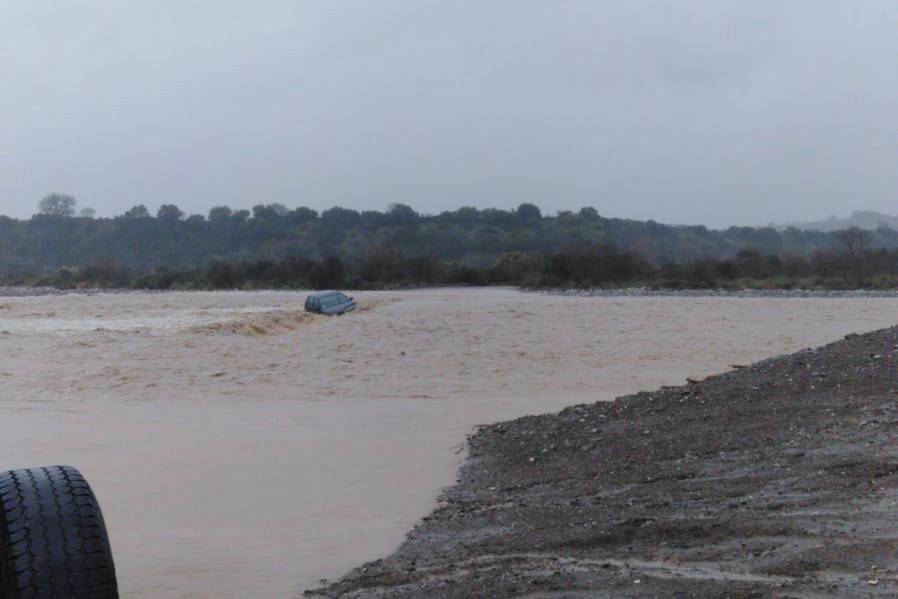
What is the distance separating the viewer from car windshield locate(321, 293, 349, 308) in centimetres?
3574

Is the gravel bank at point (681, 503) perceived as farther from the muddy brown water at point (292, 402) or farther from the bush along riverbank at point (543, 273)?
the bush along riverbank at point (543, 273)

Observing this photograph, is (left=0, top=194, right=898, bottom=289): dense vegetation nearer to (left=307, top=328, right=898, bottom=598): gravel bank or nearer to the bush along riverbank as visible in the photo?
the bush along riverbank

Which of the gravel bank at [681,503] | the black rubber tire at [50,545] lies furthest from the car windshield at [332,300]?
the black rubber tire at [50,545]

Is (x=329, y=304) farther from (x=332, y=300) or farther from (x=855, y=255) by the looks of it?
(x=855, y=255)

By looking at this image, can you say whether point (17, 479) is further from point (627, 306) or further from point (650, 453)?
point (627, 306)

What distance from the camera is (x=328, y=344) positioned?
76.9 feet

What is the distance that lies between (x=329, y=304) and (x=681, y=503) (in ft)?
99.7

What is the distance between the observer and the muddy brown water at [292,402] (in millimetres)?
6715

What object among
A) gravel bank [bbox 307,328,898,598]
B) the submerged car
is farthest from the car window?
gravel bank [bbox 307,328,898,598]

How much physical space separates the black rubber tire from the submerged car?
3097 cm

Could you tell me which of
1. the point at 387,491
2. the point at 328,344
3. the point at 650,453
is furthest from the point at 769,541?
the point at 328,344

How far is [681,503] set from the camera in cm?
609

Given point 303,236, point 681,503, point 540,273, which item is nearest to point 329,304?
point 681,503

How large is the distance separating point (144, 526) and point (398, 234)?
350 ft
